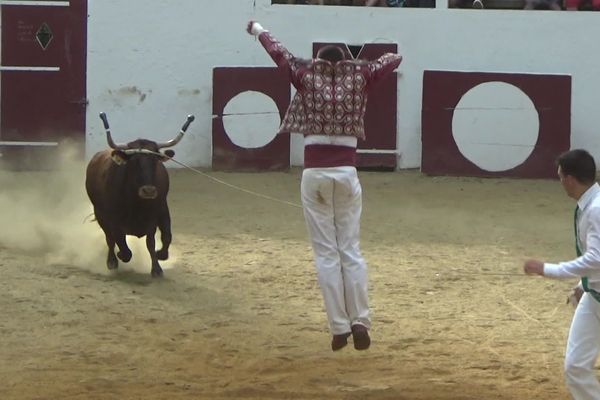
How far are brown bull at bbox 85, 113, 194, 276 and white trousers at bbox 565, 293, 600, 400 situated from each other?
486 cm

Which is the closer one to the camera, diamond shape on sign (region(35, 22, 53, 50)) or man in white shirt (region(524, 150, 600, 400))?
man in white shirt (region(524, 150, 600, 400))

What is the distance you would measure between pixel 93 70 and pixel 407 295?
7822 mm

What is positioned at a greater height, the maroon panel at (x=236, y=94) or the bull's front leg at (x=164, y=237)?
the maroon panel at (x=236, y=94)

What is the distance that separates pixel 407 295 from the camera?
8.73 m

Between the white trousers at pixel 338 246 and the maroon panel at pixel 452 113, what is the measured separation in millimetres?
8963

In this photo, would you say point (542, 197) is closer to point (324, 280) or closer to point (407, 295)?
point (407, 295)

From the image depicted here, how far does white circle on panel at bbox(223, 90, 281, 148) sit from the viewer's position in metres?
15.1

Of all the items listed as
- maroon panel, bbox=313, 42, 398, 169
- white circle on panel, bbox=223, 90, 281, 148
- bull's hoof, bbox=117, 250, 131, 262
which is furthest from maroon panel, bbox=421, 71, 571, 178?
bull's hoof, bbox=117, 250, 131, 262

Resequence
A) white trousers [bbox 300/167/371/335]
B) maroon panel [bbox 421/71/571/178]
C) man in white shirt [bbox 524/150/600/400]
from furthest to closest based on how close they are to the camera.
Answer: maroon panel [bbox 421/71/571/178] → white trousers [bbox 300/167/371/335] → man in white shirt [bbox 524/150/600/400]

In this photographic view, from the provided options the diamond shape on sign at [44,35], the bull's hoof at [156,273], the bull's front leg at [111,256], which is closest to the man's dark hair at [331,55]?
the bull's hoof at [156,273]

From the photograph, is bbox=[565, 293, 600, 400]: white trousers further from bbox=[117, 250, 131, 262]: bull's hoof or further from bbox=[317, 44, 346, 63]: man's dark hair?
bbox=[117, 250, 131, 262]: bull's hoof

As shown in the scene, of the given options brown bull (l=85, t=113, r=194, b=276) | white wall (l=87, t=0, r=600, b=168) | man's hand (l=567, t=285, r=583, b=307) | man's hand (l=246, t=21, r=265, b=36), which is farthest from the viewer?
white wall (l=87, t=0, r=600, b=168)

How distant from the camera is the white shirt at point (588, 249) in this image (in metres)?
4.74

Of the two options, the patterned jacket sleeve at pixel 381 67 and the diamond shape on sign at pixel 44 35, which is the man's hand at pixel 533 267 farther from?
the diamond shape on sign at pixel 44 35
